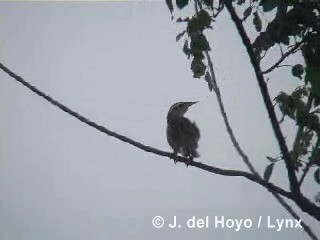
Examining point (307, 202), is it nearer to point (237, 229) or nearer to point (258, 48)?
point (258, 48)

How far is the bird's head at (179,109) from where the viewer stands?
186 centimetres

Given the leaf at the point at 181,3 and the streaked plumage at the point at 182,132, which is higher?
the streaked plumage at the point at 182,132

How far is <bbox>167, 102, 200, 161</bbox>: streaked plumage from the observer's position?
1.73 m

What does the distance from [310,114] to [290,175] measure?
13 centimetres

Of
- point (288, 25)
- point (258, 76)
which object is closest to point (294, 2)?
point (288, 25)

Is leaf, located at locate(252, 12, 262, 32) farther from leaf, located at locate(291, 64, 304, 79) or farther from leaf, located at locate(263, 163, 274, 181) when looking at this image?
leaf, located at locate(263, 163, 274, 181)

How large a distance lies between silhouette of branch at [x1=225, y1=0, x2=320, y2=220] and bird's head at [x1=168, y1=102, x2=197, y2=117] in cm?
86

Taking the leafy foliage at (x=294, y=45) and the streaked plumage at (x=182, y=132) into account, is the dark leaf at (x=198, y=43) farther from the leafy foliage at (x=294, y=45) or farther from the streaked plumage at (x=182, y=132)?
the streaked plumage at (x=182, y=132)

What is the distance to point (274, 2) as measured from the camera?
843 mm

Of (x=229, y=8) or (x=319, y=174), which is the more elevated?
(x=229, y=8)

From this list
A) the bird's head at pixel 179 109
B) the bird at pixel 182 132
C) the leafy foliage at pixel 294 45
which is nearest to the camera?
the leafy foliage at pixel 294 45

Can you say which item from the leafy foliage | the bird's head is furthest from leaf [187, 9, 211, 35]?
the bird's head

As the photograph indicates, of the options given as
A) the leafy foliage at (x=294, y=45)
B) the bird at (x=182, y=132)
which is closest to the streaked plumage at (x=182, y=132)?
the bird at (x=182, y=132)

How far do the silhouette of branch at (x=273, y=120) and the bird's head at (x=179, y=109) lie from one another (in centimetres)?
86
